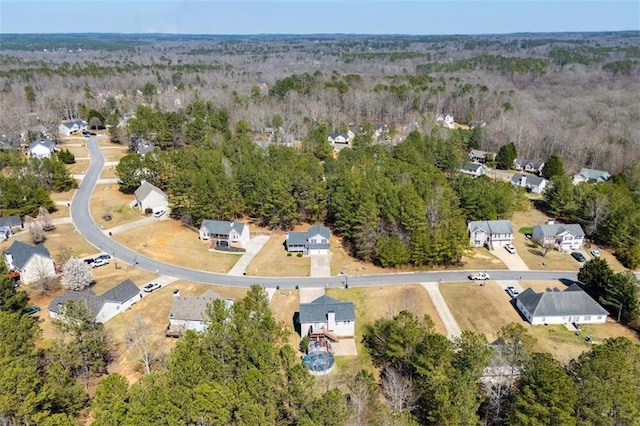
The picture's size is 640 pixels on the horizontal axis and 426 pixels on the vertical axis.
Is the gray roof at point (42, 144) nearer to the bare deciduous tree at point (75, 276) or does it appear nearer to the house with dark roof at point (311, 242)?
the bare deciduous tree at point (75, 276)

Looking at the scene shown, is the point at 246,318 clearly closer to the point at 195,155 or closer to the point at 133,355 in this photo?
the point at 133,355

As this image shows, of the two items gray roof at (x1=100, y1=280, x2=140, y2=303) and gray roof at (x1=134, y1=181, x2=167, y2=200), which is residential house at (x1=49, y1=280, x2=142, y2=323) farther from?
gray roof at (x1=134, y1=181, x2=167, y2=200)

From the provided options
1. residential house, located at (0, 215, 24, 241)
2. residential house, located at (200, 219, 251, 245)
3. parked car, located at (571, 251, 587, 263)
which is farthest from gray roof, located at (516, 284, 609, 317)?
residential house, located at (0, 215, 24, 241)

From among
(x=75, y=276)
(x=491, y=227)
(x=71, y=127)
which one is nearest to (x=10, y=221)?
(x=75, y=276)

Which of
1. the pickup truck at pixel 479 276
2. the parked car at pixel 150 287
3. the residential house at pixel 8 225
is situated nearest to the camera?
the parked car at pixel 150 287

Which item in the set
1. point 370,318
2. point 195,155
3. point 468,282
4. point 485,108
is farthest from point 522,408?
point 485,108

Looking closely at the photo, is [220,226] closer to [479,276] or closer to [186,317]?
[186,317]

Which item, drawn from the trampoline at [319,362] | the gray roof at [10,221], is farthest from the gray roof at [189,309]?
the gray roof at [10,221]

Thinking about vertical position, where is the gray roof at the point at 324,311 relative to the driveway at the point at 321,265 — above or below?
above
